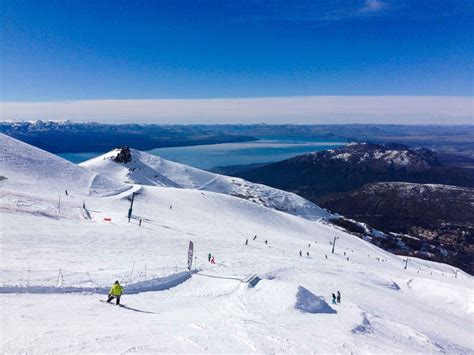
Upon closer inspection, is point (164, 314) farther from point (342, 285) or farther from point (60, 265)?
point (342, 285)

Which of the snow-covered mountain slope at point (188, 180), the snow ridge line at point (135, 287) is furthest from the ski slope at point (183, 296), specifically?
the snow-covered mountain slope at point (188, 180)

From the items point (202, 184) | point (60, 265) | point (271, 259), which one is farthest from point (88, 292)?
point (202, 184)

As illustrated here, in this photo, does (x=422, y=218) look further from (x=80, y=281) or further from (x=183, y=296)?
(x=80, y=281)

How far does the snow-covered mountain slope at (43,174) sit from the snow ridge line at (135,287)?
27.3 metres

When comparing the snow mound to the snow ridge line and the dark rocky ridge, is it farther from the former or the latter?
the dark rocky ridge

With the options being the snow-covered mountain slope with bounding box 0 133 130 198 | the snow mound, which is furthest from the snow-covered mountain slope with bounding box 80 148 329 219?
the snow mound

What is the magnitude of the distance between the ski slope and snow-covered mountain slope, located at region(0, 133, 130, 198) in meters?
3.26

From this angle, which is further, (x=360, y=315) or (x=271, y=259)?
(x=271, y=259)

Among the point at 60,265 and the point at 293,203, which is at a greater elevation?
the point at 60,265

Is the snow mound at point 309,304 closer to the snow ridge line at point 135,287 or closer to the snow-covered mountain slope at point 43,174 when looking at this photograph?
the snow ridge line at point 135,287

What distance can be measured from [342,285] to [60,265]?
19.3 meters

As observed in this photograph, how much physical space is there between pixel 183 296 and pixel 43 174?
1535 inches

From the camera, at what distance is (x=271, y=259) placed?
3070 centimetres

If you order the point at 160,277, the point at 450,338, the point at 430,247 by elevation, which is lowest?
the point at 430,247
